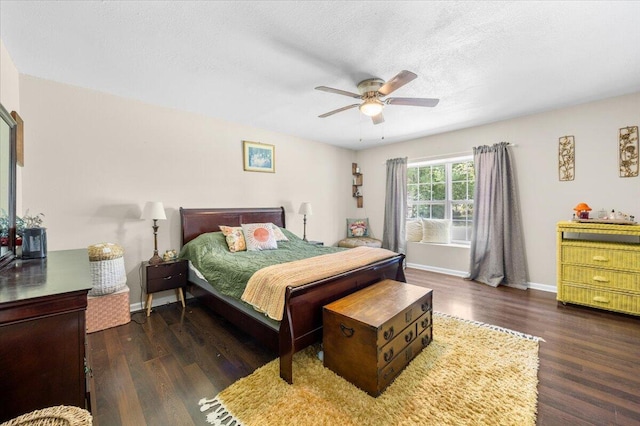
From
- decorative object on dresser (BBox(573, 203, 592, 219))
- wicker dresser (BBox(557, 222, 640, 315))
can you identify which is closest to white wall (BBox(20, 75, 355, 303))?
wicker dresser (BBox(557, 222, 640, 315))

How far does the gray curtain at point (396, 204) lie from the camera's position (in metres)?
5.16

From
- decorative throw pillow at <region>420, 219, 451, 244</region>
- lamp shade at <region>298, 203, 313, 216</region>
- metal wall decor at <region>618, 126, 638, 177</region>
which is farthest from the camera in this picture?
decorative throw pillow at <region>420, 219, 451, 244</region>

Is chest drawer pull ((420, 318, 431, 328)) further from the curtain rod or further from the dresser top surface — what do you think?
the curtain rod

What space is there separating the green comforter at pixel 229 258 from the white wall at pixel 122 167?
549mm

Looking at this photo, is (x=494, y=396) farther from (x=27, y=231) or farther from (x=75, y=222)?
(x=75, y=222)

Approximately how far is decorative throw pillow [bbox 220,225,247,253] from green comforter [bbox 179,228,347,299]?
6 centimetres

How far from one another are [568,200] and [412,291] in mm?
2964

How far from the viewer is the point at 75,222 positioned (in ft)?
9.26

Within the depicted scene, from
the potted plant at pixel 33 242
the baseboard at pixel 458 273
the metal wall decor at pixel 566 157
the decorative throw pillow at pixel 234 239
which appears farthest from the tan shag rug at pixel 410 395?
the metal wall decor at pixel 566 157

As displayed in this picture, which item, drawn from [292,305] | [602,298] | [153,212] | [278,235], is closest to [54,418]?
[292,305]

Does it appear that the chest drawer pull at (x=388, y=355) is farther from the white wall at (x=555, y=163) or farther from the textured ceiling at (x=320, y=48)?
the white wall at (x=555, y=163)

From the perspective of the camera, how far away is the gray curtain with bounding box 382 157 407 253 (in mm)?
5160

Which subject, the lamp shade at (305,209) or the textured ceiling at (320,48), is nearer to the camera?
the textured ceiling at (320,48)

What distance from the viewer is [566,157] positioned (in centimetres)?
355
